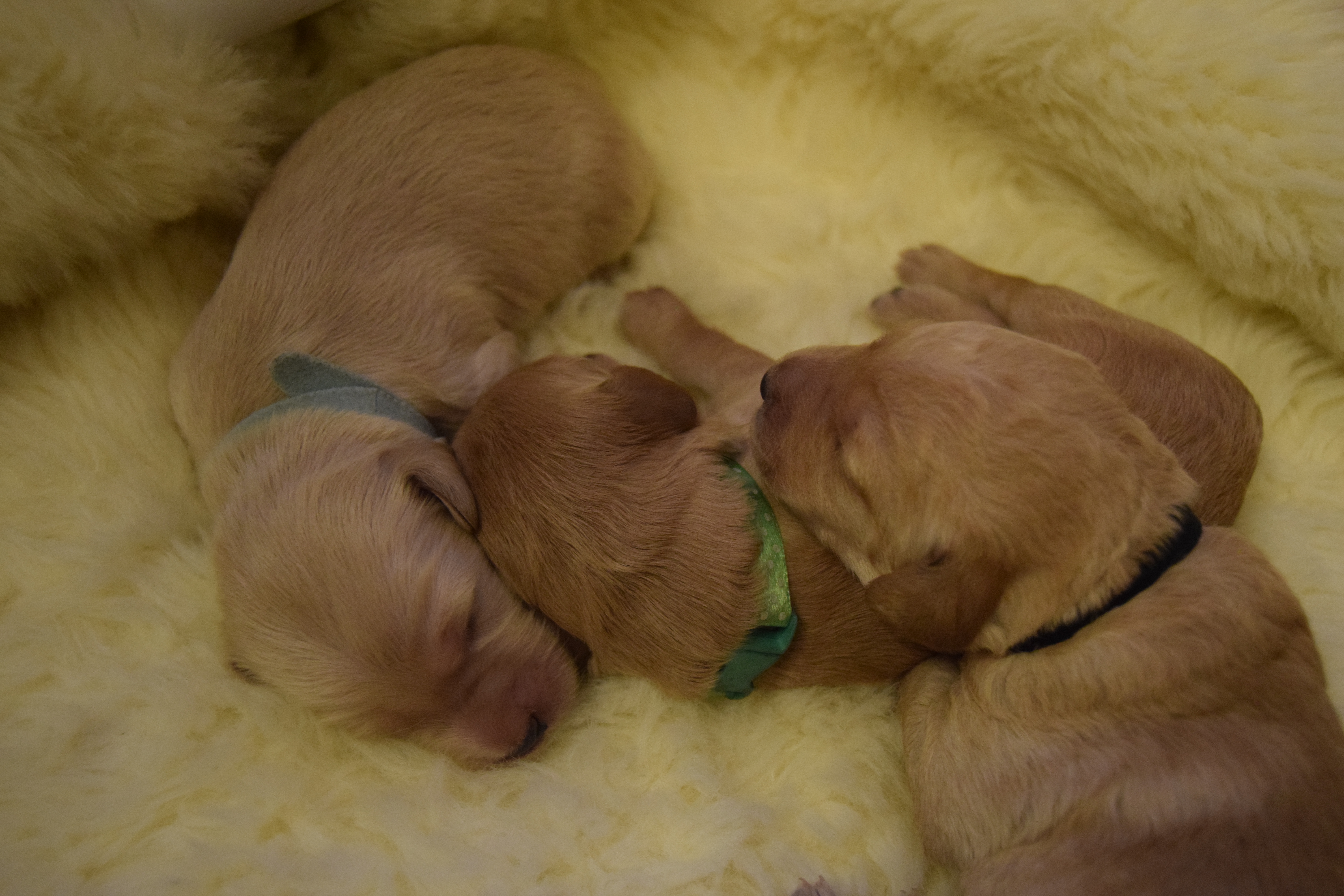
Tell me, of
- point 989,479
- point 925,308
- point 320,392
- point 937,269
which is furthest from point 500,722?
point 937,269

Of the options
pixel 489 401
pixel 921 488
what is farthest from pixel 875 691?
pixel 489 401

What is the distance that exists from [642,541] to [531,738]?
0.47 metres

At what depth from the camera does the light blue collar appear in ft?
6.25

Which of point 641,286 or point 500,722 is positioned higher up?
point 641,286

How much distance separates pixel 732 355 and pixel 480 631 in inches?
36.7

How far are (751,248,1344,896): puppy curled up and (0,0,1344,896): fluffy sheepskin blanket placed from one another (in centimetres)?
35

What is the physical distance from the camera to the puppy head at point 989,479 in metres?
1.44

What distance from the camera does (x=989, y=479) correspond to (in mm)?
1442

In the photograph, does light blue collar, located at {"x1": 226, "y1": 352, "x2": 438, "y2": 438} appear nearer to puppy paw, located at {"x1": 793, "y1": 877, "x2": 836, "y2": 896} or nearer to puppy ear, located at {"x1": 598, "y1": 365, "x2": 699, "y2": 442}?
puppy ear, located at {"x1": 598, "y1": 365, "x2": 699, "y2": 442}

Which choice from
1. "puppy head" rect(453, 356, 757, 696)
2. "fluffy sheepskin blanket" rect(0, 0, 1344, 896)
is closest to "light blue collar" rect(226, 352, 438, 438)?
"puppy head" rect(453, 356, 757, 696)

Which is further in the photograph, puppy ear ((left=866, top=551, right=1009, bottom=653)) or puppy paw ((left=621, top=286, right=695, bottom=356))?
puppy paw ((left=621, top=286, right=695, bottom=356))

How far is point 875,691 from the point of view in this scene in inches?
75.2

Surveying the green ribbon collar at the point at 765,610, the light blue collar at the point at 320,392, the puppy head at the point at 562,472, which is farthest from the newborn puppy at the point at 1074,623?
the light blue collar at the point at 320,392

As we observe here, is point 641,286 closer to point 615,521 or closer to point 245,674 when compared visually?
point 615,521
